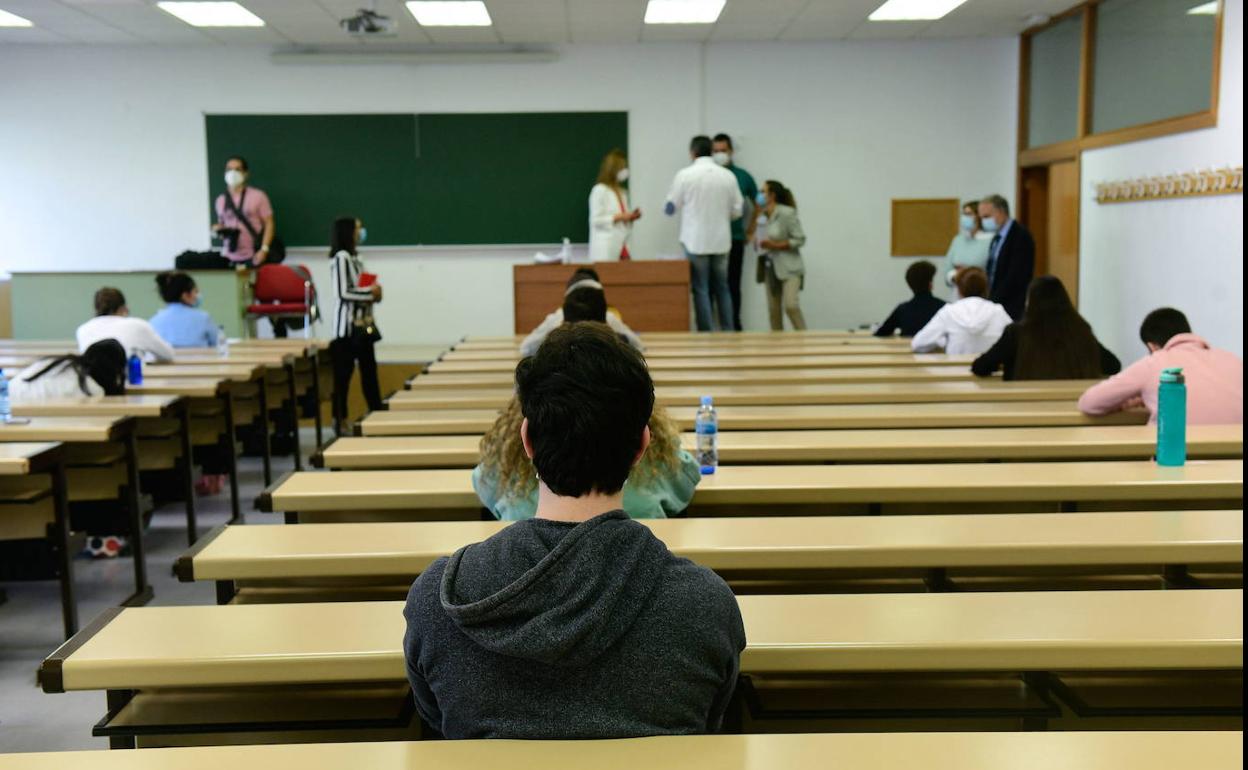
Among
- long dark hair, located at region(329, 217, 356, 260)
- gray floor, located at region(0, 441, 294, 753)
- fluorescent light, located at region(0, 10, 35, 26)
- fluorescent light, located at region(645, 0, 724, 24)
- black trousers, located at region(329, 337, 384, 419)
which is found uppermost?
fluorescent light, located at region(645, 0, 724, 24)

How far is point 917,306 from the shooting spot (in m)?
7.32

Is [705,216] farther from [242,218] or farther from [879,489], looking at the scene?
[879,489]

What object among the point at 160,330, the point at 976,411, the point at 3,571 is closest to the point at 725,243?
the point at 160,330

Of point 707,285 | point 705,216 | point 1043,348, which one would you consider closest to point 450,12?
point 705,216

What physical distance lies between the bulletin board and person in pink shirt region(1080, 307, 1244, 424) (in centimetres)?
790

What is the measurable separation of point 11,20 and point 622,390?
1041cm

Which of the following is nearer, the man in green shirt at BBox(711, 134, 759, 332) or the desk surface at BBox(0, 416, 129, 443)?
the desk surface at BBox(0, 416, 129, 443)

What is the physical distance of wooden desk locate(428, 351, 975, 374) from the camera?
5.55 m

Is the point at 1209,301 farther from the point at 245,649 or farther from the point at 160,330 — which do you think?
the point at 245,649

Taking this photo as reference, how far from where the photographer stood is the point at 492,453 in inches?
94.1

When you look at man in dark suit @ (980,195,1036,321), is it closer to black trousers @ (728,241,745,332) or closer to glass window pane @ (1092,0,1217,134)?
glass window pane @ (1092,0,1217,134)

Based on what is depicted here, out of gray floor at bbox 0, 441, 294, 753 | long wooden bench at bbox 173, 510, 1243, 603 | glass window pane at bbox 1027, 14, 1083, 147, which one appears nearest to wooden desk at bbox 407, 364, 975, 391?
gray floor at bbox 0, 441, 294, 753

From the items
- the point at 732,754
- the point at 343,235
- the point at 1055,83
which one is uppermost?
the point at 1055,83

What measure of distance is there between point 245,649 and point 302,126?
1025 cm
